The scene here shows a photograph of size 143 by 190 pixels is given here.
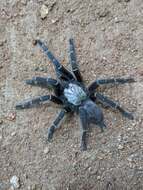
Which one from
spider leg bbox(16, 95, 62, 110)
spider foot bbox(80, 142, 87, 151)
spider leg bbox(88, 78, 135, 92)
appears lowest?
spider foot bbox(80, 142, 87, 151)

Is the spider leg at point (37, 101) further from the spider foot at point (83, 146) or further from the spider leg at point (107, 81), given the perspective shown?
the spider foot at point (83, 146)

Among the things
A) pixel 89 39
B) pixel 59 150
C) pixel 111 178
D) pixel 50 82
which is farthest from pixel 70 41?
pixel 111 178

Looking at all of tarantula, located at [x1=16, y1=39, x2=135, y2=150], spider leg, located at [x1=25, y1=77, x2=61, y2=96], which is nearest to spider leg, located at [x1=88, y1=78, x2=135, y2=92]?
tarantula, located at [x1=16, y1=39, x2=135, y2=150]

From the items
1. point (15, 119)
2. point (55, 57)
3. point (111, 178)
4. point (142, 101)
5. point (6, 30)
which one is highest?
point (6, 30)

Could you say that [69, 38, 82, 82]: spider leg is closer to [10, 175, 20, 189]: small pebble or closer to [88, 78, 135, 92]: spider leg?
[88, 78, 135, 92]: spider leg

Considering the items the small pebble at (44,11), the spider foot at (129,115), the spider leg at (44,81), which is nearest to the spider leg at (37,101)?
the spider leg at (44,81)

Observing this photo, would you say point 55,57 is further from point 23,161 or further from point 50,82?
point 23,161
